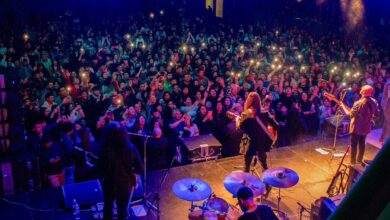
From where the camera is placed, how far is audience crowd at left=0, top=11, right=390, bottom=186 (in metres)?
6.96

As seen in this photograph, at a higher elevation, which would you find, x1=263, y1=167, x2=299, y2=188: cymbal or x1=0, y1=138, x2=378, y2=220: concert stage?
x1=263, y1=167, x2=299, y2=188: cymbal

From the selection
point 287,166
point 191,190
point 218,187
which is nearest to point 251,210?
point 191,190

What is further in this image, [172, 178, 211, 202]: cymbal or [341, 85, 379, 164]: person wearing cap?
[341, 85, 379, 164]: person wearing cap

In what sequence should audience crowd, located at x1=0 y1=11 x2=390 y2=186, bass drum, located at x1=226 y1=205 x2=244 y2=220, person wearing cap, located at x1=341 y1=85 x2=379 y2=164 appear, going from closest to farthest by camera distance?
1. bass drum, located at x1=226 y1=205 x2=244 y2=220
2. person wearing cap, located at x1=341 y1=85 x2=379 y2=164
3. audience crowd, located at x1=0 y1=11 x2=390 y2=186

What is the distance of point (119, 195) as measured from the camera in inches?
173

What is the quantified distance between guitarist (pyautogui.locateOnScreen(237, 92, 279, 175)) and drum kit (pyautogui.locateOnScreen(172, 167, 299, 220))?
0.64 metres

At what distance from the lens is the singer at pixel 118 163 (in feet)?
13.3

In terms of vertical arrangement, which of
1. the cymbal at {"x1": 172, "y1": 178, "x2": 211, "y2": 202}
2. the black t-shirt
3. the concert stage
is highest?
the black t-shirt

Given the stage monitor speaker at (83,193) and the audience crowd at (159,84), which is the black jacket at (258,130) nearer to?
the audience crowd at (159,84)

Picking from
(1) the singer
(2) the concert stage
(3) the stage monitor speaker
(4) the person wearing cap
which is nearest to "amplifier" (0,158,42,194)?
(2) the concert stage

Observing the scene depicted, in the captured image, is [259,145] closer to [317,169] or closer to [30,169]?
[317,169]

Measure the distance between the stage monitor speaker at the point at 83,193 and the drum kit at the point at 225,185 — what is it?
133 cm

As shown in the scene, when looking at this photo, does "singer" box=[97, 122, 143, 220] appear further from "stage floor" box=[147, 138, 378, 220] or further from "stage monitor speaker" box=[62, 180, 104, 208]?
"stage floor" box=[147, 138, 378, 220]

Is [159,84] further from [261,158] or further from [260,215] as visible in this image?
[260,215]
